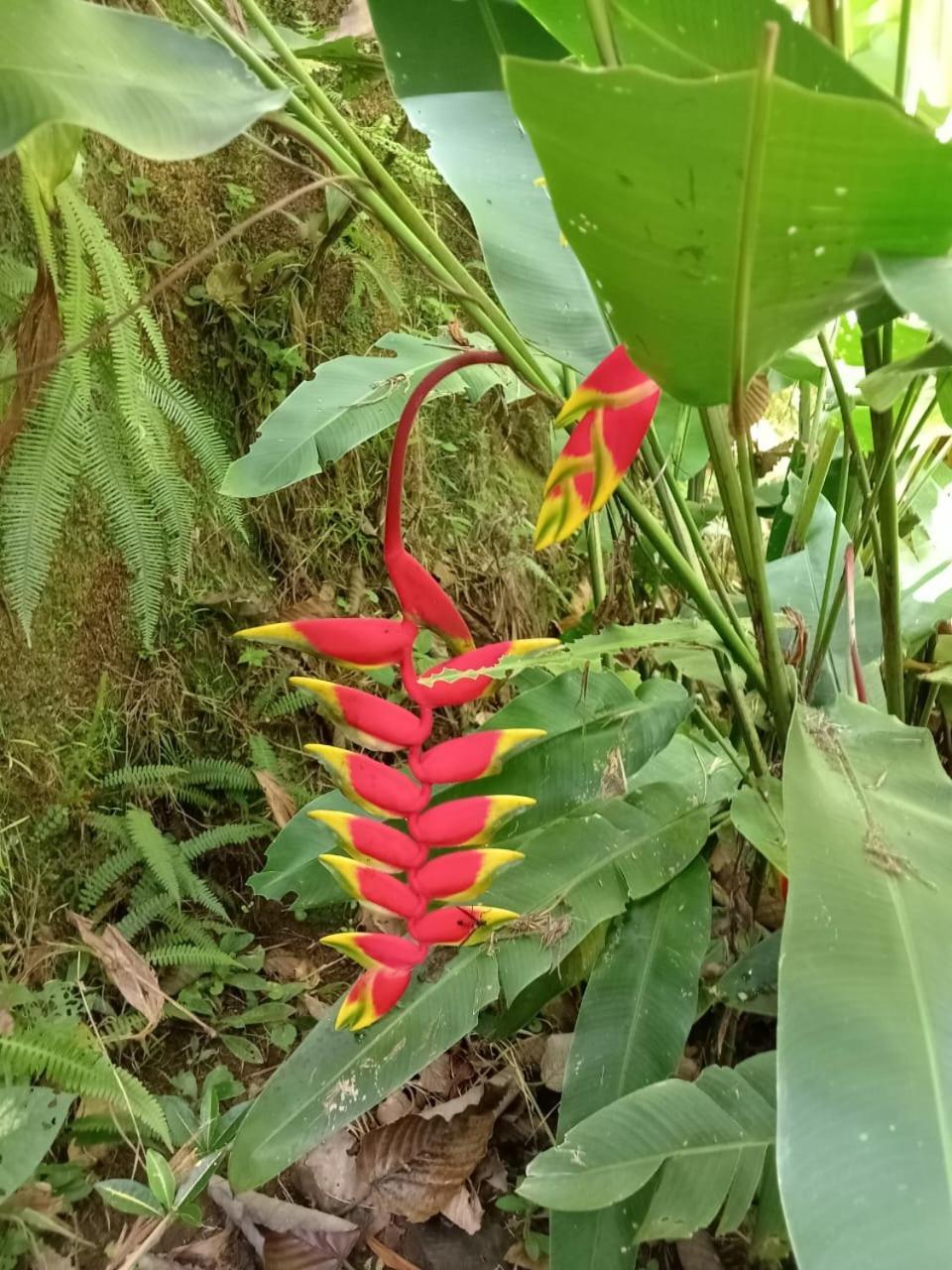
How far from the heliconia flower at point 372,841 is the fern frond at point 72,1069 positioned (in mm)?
478

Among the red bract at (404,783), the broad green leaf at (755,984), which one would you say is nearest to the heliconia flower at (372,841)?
the red bract at (404,783)

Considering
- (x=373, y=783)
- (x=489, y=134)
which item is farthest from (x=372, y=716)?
(x=489, y=134)

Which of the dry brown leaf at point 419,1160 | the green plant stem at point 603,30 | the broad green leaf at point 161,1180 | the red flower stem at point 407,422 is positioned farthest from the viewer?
the dry brown leaf at point 419,1160

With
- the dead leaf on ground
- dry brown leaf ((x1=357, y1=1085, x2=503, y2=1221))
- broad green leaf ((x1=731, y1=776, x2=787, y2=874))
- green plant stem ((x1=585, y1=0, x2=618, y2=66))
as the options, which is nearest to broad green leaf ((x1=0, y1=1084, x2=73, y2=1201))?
the dead leaf on ground

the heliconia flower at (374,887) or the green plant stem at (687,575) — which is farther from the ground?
the green plant stem at (687,575)

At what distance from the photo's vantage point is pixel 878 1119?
0.30m

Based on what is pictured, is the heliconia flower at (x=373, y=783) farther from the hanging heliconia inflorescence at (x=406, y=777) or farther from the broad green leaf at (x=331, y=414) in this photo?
the broad green leaf at (x=331, y=414)

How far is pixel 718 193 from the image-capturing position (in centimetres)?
25

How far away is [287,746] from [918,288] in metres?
0.97

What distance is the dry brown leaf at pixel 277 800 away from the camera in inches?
37.7

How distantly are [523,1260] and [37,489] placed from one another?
32.9 inches

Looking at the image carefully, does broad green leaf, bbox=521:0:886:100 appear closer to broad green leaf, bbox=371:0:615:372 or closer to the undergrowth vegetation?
the undergrowth vegetation

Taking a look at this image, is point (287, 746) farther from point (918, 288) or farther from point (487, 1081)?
point (918, 288)

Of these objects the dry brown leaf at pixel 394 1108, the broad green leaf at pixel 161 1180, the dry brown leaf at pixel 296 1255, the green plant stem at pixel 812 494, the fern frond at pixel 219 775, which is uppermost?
the green plant stem at pixel 812 494
